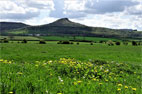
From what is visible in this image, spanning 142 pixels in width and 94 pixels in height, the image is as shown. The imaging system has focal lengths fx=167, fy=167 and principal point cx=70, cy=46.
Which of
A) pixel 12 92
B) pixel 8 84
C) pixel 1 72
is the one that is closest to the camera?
pixel 12 92

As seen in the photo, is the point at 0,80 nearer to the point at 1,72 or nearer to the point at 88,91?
the point at 1,72

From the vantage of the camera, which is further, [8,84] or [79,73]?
[79,73]

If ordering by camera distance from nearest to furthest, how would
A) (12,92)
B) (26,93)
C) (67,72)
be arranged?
(12,92) < (26,93) < (67,72)

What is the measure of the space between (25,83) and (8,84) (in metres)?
0.70

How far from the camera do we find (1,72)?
897 cm

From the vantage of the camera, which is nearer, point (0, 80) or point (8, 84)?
point (8, 84)

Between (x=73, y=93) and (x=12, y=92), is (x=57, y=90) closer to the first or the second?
(x=73, y=93)

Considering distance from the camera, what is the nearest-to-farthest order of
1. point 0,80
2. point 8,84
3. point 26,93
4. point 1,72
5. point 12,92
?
point 12,92, point 26,93, point 8,84, point 0,80, point 1,72

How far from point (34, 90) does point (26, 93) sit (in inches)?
16.8

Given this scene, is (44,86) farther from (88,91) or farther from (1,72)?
(1,72)

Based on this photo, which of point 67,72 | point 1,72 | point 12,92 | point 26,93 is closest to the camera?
point 12,92

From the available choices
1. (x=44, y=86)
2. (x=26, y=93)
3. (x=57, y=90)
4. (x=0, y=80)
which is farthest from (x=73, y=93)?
(x=0, y=80)

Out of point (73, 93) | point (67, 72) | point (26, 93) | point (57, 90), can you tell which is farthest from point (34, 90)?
point (67, 72)

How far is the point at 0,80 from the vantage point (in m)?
7.36
